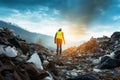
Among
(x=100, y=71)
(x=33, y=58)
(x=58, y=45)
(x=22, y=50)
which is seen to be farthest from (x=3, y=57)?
(x=58, y=45)

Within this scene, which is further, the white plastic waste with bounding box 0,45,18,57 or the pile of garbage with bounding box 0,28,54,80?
the white plastic waste with bounding box 0,45,18,57

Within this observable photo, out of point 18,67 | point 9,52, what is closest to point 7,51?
point 9,52

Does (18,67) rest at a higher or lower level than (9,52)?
lower

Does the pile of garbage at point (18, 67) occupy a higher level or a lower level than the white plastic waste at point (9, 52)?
lower

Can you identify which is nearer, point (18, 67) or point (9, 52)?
point (18, 67)

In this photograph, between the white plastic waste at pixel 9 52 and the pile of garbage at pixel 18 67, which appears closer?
the pile of garbage at pixel 18 67

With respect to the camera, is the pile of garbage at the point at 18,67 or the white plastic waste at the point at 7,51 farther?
the white plastic waste at the point at 7,51

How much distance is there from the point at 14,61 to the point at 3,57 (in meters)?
0.48

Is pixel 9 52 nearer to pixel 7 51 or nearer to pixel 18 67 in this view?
pixel 7 51

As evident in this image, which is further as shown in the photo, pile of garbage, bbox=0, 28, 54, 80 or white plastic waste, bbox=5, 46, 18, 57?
white plastic waste, bbox=5, 46, 18, 57

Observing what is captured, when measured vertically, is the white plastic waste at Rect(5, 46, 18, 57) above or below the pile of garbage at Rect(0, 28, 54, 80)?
above

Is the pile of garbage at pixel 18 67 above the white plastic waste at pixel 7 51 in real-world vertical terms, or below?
below

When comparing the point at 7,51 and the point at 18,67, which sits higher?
the point at 7,51

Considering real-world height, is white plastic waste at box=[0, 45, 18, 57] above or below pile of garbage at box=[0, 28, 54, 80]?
above
